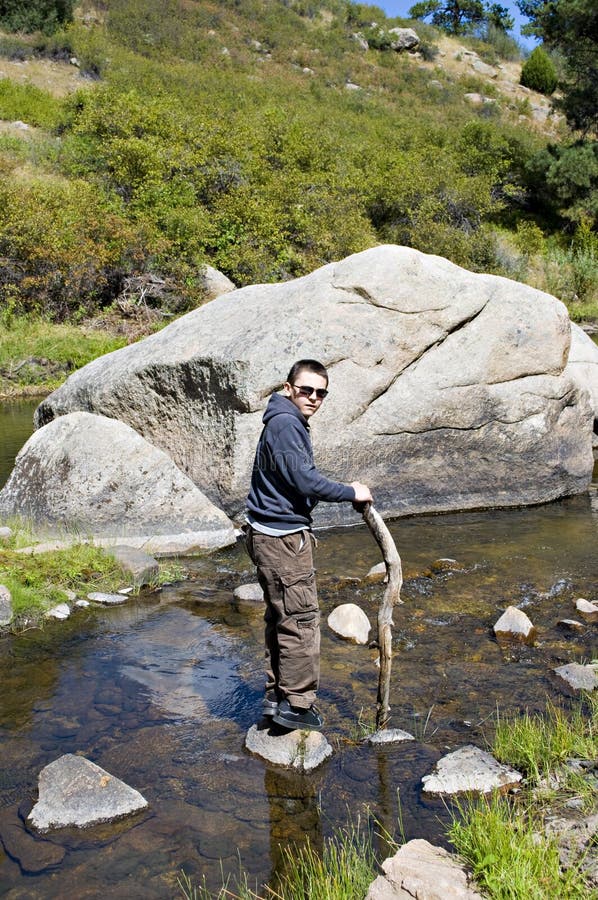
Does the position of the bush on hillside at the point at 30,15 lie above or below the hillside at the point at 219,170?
above

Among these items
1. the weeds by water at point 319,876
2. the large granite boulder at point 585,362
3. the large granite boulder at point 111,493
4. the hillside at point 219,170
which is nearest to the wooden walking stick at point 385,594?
the weeds by water at point 319,876

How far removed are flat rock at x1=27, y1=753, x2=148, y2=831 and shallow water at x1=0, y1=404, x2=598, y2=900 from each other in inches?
3.6

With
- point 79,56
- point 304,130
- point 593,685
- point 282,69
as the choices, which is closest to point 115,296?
point 304,130

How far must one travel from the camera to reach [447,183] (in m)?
35.8

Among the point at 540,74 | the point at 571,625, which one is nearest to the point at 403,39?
the point at 540,74

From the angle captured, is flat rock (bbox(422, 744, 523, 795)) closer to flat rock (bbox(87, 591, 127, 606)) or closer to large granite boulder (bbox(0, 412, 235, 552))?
flat rock (bbox(87, 591, 127, 606))

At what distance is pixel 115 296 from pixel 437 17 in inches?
2834

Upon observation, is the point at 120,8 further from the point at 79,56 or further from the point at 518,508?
the point at 518,508

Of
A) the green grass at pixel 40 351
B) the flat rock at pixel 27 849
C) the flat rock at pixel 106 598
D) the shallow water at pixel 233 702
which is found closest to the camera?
the flat rock at pixel 27 849

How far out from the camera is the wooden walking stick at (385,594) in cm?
441

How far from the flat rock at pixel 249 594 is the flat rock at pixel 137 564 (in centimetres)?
93

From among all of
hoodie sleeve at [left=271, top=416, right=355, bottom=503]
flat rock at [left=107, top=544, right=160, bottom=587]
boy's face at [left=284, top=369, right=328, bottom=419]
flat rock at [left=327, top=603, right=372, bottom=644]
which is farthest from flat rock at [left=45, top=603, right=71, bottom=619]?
boy's face at [left=284, top=369, right=328, bottom=419]

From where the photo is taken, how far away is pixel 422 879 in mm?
3270

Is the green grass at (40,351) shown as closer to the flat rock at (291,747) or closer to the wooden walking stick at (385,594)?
the flat rock at (291,747)
